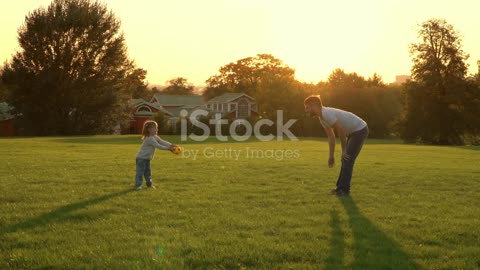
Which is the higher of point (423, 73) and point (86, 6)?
point (86, 6)

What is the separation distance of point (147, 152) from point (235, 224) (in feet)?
15.2

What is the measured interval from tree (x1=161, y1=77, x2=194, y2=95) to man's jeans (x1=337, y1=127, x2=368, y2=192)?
12945 cm

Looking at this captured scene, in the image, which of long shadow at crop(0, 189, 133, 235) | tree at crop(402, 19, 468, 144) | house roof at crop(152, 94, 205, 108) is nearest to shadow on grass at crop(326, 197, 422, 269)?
long shadow at crop(0, 189, 133, 235)

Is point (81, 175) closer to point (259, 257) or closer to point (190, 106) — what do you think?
point (259, 257)

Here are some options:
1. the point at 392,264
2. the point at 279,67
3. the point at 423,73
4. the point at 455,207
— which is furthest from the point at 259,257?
the point at 279,67

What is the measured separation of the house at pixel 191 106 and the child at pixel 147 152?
2392 inches

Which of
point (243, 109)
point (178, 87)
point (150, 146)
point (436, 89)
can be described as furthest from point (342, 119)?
point (178, 87)

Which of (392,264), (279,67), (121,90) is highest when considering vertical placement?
(279,67)

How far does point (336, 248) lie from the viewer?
6.02 metres

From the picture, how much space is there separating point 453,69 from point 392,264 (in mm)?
54762

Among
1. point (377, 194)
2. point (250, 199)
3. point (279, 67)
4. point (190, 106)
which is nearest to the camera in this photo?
point (250, 199)

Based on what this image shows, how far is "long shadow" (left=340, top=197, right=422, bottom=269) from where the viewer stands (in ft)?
17.6

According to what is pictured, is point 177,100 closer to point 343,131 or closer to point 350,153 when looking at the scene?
point 350,153

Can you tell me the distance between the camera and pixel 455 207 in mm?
8930
